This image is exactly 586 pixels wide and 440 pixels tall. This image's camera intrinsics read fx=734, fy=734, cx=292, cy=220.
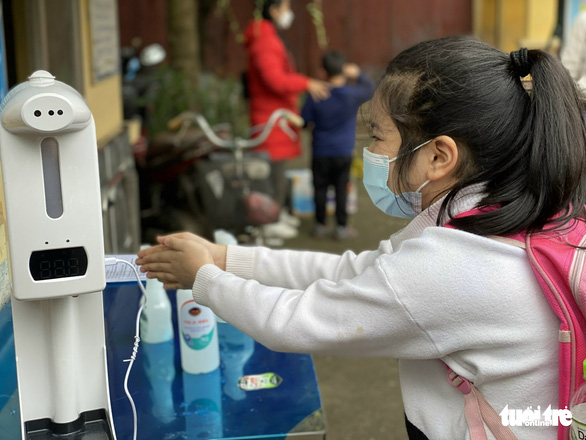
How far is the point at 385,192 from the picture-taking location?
60.6 inches

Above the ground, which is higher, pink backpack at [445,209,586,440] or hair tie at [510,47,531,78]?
hair tie at [510,47,531,78]

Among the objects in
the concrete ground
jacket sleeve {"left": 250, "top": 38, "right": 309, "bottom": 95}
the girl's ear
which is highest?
jacket sleeve {"left": 250, "top": 38, "right": 309, "bottom": 95}

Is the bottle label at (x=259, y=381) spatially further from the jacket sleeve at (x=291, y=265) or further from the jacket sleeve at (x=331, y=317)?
the jacket sleeve at (x=331, y=317)

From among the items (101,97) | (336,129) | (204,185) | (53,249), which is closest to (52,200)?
(53,249)

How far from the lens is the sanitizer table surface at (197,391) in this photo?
151cm

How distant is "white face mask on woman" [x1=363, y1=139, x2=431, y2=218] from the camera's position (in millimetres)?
1474

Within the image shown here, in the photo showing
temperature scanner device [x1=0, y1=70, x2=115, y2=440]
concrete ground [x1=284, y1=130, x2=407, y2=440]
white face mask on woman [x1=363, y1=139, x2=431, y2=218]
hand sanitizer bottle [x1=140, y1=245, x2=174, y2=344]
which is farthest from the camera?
concrete ground [x1=284, y1=130, x2=407, y2=440]

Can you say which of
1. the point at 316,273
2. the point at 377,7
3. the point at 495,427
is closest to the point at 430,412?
the point at 495,427

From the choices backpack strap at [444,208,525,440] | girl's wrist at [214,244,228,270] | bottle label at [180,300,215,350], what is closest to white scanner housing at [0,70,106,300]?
girl's wrist at [214,244,228,270]

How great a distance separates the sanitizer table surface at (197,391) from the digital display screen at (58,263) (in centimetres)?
33

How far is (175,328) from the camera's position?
198 cm

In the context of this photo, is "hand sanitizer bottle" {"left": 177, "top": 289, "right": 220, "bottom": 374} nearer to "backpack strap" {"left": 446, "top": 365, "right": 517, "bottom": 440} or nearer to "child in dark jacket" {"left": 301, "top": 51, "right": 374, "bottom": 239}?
"backpack strap" {"left": 446, "top": 365, "right": 517, "bottom": 440}

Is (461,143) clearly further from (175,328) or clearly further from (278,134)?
(278,134)

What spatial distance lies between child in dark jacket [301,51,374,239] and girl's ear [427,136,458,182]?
157 inches
